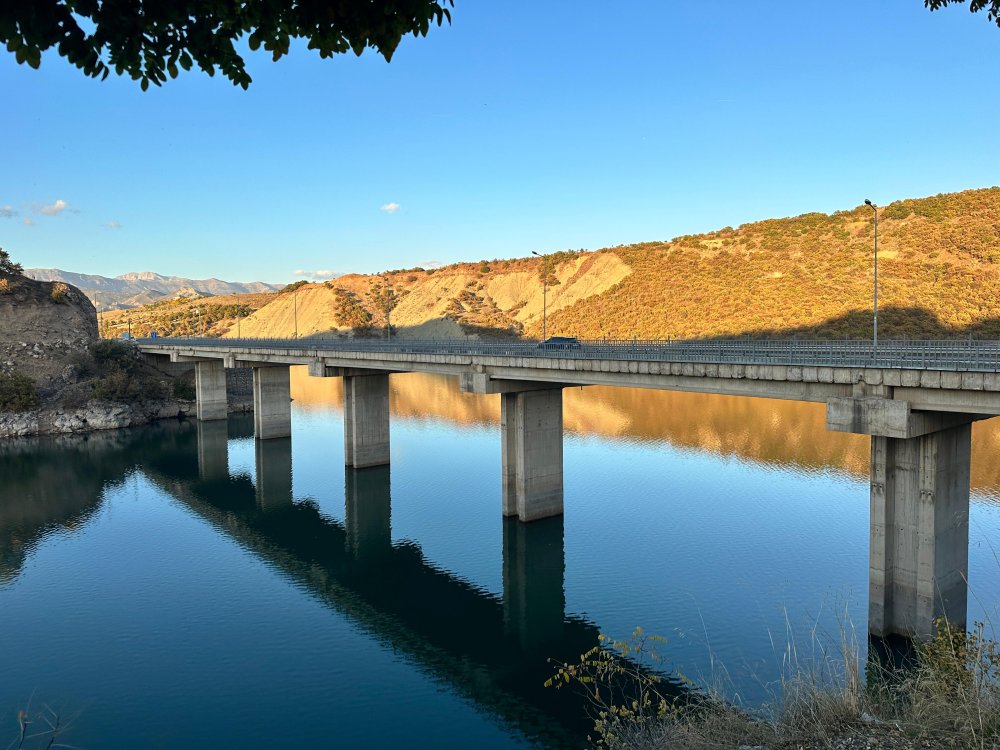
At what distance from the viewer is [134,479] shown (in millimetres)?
53062

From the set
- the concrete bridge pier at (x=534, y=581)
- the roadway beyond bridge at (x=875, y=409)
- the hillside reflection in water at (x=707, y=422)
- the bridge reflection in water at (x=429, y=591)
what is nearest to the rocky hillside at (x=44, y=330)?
the hillside reflection in water at (x=707, y=422)

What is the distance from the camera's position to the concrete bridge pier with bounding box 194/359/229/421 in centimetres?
8088

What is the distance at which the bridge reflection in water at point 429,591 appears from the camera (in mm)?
21828

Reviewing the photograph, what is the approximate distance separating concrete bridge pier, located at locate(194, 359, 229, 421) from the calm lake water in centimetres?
2193

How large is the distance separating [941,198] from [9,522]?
12168 cm

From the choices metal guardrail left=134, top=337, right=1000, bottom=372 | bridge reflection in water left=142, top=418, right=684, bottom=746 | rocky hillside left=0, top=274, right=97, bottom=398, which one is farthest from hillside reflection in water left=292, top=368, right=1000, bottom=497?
rocky hillside left=0, top=274, right=97, bottom=398

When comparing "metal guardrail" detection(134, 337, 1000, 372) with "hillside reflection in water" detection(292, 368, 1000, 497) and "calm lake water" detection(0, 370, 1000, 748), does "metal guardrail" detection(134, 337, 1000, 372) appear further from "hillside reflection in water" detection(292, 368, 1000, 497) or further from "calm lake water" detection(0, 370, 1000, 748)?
"hillside reflection in water" detection(292, 368, 1000, 497)

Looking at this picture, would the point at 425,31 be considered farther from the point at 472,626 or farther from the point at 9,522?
the point at 9,522

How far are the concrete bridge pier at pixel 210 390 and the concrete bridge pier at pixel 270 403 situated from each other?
1766cm

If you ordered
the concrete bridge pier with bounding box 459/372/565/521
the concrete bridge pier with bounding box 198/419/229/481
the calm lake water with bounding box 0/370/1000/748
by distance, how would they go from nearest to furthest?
the calm lake water with bounding box 0/370/1000/748 → the concrete bridge pier with bounding box 459/372/565/521 → the concrete bridge pier with bounding box 198/419/229/481

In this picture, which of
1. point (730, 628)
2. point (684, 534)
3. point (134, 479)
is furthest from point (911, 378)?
point (134, 479)

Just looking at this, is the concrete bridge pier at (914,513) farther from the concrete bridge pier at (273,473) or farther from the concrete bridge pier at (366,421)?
the concrete bridge pier at (366,421)

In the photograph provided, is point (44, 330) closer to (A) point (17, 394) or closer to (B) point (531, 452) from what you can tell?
(A) point (17, 394)

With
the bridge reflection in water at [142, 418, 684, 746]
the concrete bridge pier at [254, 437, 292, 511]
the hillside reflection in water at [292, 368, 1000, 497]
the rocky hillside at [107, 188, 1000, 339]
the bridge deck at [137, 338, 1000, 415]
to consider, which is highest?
the rocky hillside at [107, 188, 1000, 339]
